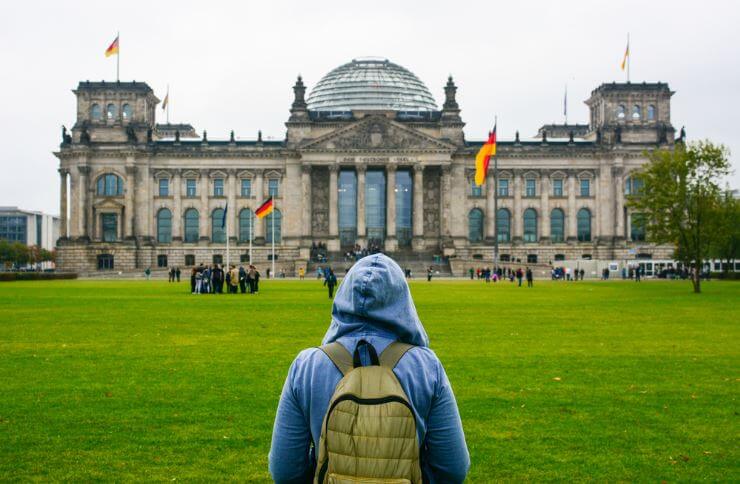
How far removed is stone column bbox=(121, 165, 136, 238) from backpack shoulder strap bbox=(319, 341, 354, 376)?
402ft

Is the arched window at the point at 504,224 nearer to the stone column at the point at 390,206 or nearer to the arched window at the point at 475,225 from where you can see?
the arched window at the point at 475,225

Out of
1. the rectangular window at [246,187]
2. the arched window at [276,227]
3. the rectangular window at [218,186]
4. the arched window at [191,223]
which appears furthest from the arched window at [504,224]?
the arched window at [191,223]

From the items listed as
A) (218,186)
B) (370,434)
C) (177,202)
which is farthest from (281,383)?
(177,202)

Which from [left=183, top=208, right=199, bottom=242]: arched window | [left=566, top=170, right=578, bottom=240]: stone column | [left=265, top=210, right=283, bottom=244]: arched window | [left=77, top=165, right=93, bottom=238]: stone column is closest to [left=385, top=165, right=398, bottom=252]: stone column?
[left=265, top=210, right=283, bottom=244]: arched window

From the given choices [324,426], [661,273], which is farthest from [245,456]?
[661,273]

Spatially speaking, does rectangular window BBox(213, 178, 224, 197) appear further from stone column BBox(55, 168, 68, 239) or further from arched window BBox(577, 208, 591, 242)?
arched window BBox(577, 208, 591, 242)

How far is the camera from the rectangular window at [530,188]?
417 ft

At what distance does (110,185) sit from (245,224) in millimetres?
19788

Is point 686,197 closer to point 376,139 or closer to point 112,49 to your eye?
point 376,139

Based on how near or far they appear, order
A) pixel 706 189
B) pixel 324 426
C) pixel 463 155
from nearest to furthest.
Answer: pixel 324 426
pixel 706 189
pixel 463 155

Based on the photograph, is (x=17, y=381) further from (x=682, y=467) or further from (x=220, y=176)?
(x=220, y=176)

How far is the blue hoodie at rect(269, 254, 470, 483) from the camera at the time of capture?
591 centimetres

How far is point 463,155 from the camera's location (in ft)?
410

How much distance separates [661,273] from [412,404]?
357ft
